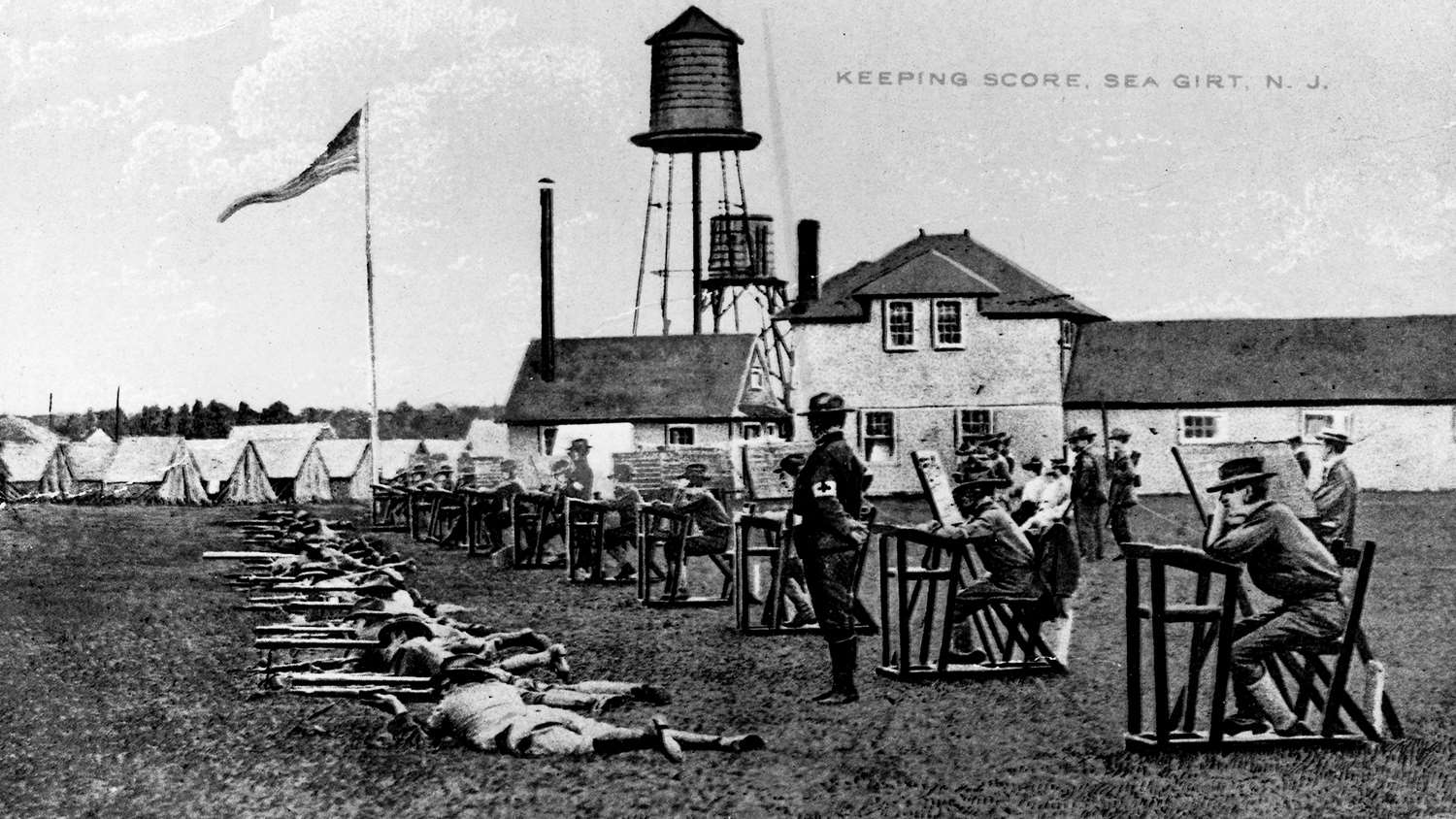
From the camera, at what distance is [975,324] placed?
43656 mm

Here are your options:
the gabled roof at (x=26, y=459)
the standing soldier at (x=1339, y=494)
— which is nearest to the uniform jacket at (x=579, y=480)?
the standing soldier at (x=1339, y=494)

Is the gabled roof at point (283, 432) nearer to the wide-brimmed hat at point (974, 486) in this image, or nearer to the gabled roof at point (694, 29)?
the gabled roof at point (694, 29)

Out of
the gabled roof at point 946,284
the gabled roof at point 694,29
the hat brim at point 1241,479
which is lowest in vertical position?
the hat brim at point 1241,479

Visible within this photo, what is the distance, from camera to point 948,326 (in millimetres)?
43719

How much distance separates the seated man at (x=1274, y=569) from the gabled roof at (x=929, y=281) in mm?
34121

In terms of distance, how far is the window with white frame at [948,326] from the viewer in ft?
143

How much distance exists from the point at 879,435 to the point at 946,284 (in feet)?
13.8

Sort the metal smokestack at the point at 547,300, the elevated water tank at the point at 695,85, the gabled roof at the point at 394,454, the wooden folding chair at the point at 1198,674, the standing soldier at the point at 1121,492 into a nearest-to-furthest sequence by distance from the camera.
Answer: the wooden folding chair at the point at 1198,674, the standing soldier at the point at 1121,492, the elevated water tank at the point at 695,85, the metal smokestack at the point at 547,300, the gabled roof at the point at 394,454

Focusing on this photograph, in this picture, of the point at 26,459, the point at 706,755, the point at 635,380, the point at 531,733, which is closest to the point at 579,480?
the point at 531,733

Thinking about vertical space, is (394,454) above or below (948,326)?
below

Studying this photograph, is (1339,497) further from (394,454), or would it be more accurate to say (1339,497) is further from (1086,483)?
(394,454)

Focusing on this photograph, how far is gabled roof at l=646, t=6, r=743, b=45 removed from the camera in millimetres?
43844

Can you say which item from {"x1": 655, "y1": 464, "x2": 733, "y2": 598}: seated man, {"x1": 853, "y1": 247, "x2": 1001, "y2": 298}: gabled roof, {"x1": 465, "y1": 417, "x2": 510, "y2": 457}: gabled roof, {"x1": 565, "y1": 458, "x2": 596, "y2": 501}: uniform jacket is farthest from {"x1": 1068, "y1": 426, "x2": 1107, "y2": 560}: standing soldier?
{"x1": 465, "y1": 417, "x2": 510, "y2": 457}: gabled roof

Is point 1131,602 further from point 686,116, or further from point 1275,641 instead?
point 686,116
